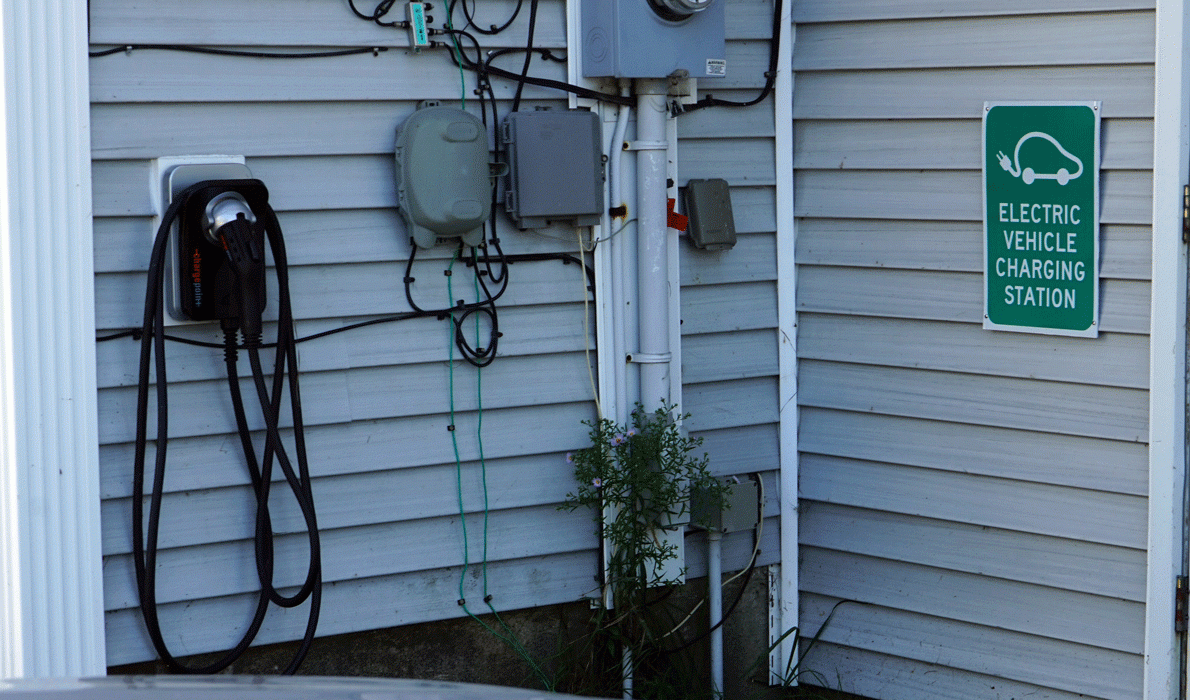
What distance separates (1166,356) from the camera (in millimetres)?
3219

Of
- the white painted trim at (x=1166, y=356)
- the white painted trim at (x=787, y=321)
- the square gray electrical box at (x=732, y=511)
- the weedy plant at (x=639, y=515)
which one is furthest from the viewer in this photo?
the white painted trim at (x=787, y=321)

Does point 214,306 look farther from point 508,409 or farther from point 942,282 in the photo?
point 942,282

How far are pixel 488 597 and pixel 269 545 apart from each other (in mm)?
677

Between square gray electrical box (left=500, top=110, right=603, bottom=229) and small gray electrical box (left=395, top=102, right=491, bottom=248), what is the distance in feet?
0.39

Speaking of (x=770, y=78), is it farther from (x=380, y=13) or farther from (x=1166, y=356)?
(x=1166, y=356)

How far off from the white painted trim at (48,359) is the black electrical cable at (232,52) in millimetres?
87

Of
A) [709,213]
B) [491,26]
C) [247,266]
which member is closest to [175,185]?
[247,266]

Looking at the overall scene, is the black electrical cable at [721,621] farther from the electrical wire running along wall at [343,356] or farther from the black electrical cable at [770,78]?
the black electrical cable at [770,78]

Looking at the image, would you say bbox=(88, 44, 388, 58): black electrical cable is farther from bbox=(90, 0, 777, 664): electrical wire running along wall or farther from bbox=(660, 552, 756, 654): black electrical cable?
bbox=(660, 552, 756, 654): black electrical cable

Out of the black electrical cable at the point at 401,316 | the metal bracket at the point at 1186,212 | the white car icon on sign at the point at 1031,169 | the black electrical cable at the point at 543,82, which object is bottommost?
the black electrical cable at the point at 401,316

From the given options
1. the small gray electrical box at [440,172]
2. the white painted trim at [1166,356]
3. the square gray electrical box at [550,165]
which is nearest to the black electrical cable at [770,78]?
the square gray electrical box at [550,165]

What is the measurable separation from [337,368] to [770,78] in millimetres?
1579

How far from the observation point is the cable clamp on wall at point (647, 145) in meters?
3.60

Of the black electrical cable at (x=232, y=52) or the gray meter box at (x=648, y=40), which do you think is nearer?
the black electrical cable at (x=232, y=52)
